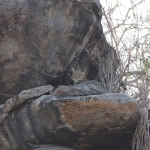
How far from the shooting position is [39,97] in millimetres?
4543

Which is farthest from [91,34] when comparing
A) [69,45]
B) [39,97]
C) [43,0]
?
[39,97]

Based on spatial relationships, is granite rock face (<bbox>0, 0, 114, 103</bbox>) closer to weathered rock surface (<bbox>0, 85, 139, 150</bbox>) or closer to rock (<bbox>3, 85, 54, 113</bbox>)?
rock (<bbox>3, 85, 54, 113</bbox>)

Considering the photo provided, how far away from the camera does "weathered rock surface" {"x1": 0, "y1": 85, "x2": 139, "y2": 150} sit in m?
4.25

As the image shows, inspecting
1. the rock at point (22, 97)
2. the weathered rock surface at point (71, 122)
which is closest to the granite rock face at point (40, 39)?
the rock at point (22, 97)

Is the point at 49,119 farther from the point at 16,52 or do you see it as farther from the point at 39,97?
the point at 16,52

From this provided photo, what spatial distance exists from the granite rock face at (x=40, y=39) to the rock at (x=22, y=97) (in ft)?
2.79

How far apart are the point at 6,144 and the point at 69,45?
1.72 m

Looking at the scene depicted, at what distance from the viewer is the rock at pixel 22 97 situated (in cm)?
459

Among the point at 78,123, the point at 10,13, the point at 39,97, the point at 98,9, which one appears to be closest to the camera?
the point at 78,123

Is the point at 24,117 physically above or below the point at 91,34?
below

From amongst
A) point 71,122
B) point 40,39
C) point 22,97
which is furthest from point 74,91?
point 40,39

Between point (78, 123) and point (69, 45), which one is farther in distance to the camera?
point (69, 45)

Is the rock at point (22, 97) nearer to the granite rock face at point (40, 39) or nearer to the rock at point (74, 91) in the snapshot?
the rock at point (74, 91)

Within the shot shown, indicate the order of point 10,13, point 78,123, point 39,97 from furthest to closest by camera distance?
point 10,13
point 39,97
point 78,123
